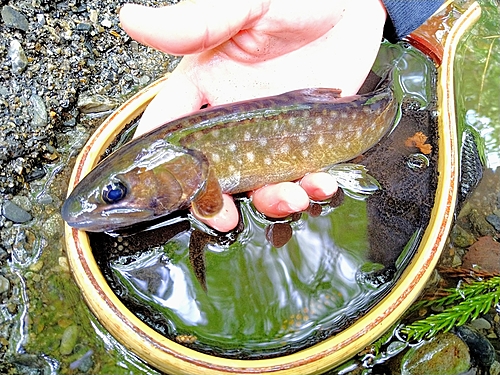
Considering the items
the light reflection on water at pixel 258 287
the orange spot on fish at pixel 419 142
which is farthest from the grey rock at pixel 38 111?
the orange spot on fish at pixel 419 142

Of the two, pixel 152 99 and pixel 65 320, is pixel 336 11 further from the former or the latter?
pixel 65 320

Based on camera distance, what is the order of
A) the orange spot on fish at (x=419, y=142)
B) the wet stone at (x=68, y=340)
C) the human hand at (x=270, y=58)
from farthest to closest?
the orange spot on fish at (x=419, y=142)
the wet stone at (x=68, y=340)
the human hand at (x=270, y=58)

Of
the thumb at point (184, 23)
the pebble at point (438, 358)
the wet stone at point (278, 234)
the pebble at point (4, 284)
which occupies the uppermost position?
the thumb at point (184, 23)

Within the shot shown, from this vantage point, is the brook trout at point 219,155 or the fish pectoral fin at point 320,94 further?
the fish pectoral fin at point 320,94

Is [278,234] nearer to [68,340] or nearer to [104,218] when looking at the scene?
[104,218]

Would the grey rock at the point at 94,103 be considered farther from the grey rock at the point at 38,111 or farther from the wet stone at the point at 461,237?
the wet stone at the point at 461,237

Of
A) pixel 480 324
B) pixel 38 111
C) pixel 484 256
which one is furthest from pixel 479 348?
pixel 38 111

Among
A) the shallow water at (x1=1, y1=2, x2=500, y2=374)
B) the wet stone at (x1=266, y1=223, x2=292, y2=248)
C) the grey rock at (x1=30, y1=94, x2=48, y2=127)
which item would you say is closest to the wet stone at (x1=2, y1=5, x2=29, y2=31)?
the grey rock at (x1=30, y1=94, x2=48, y2=127)

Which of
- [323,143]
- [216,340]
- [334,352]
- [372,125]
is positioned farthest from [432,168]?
[216,340]

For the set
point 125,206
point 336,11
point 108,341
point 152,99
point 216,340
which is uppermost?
point 336,11
